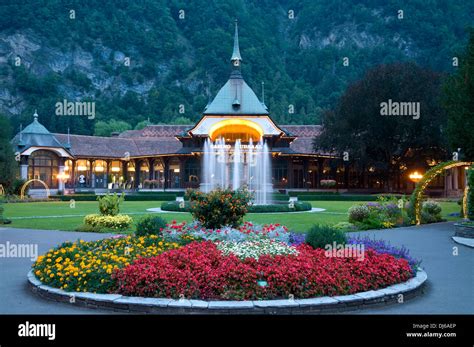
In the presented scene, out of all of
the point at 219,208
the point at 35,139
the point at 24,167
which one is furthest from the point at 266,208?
the point at 35,139

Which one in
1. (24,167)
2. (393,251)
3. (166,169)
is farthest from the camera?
(166,169)

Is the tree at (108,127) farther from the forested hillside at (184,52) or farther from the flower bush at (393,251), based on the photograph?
the flower bush at (393,251)

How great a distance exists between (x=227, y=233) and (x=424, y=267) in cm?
470

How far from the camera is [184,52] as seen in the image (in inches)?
5007

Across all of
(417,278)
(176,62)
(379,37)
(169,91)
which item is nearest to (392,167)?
(417,278)

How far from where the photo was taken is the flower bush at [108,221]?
17.5 meters

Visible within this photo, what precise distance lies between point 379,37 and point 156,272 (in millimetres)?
143738

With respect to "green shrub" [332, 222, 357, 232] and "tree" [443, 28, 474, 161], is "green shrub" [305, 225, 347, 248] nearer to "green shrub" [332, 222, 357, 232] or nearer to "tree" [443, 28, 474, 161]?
"green shrub" [332, 222, 357, 232]

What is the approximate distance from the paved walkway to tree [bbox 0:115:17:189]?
27.3 meters

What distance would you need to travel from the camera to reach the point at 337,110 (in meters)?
49.5

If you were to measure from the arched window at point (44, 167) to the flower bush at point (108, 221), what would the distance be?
36.5 meters

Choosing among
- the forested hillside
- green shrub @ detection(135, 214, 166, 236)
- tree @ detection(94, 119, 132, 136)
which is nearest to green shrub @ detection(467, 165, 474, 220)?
green shrub @ detection(135, 214, 166, 236)
